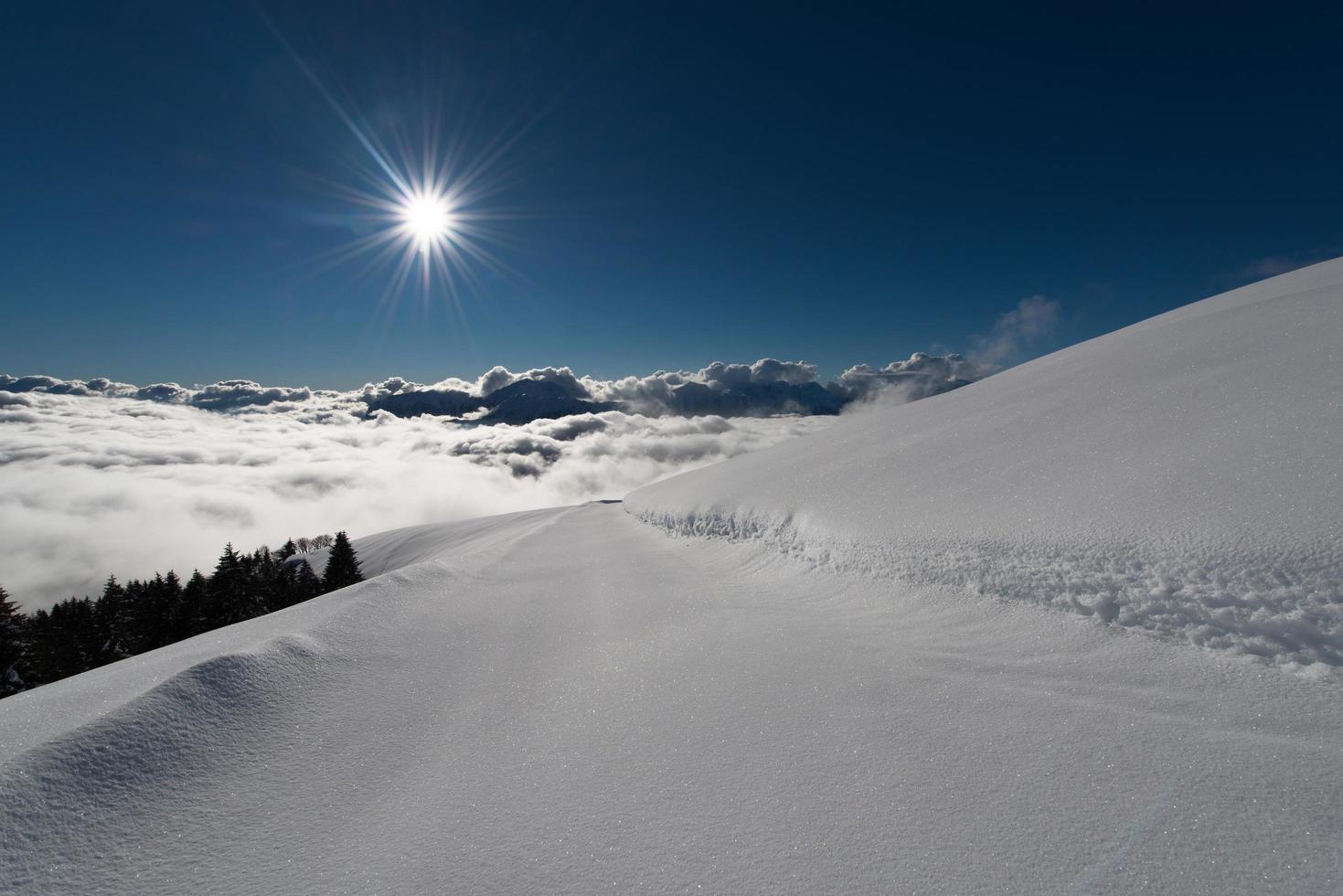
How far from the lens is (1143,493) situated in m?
5.19

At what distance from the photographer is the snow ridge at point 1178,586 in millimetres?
3504

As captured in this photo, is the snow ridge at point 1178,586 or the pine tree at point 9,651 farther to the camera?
the pine tree at point 9,651

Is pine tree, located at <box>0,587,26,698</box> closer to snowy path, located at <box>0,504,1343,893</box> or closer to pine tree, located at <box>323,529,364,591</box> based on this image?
pine tree, located at <box>323,529,364,591</box>

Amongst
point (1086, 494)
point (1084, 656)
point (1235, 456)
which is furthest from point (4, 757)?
point (1235, 456)

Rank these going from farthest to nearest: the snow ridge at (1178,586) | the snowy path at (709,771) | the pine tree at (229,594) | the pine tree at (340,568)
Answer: the pine tree at (340,568) → the pine tree at (229,594) → the snow ridge at (1178,586) → the snowy path at (709,771)

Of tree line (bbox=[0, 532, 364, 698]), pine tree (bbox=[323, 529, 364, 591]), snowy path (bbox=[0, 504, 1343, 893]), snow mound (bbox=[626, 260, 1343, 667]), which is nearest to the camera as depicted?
snowy path (bbox=[0, 504, 1343, 893])

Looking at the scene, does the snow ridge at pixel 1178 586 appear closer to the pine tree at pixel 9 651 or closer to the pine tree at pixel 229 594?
the pine tree at pixel 229 594

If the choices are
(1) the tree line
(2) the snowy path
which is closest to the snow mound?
(2) the snowy path

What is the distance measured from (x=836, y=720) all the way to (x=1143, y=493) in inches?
173

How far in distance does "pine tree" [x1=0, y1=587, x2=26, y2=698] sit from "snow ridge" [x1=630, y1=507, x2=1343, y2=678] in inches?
1639

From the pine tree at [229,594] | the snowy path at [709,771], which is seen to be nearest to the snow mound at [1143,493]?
the snowy path at [709,771]

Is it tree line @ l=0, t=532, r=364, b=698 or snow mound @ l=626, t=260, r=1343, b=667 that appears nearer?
snow mound @ l=626, t=260, r=1343, b=667

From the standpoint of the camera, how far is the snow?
8.20ft

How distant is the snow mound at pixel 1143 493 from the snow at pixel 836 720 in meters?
0.04
